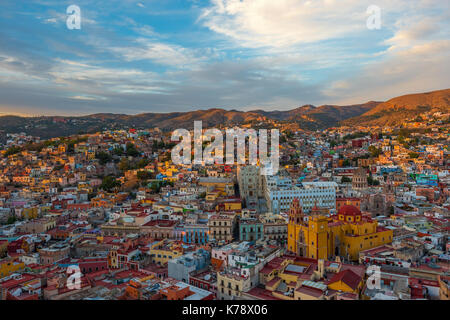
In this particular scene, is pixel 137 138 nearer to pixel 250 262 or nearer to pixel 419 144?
pixel 419 144

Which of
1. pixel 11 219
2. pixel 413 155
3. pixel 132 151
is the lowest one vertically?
pixel 11 219

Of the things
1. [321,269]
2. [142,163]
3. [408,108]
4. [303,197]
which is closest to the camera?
[321,269]

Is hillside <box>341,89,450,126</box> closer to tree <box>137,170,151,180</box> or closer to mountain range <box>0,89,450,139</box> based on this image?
mountain range <box>0,89,450,139</box>

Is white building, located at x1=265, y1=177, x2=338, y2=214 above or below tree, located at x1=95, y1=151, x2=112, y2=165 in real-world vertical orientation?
below

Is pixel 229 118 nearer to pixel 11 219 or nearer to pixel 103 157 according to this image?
pixel 103 157

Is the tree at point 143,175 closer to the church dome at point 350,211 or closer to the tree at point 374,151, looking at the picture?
the church dome at point 350,211

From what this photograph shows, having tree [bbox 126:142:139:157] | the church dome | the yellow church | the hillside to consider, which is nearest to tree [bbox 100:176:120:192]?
tree [bbox 126:142:139:157]

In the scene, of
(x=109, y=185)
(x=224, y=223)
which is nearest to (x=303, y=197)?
(x=224, y=223)

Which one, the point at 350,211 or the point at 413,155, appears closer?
the point at 350,211
